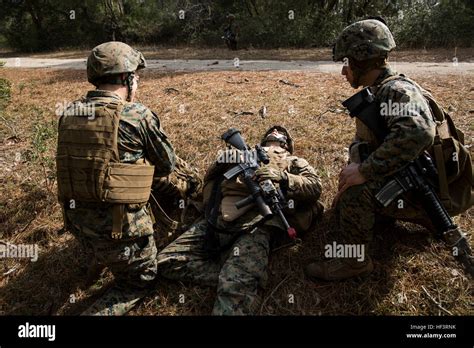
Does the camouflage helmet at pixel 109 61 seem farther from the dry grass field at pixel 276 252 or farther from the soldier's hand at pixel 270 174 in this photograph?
the dry grass field at pixel 276 252

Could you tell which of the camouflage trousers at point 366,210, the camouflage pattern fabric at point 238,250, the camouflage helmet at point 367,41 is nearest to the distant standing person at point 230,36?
the camouflage pattern fabric at point 238,250

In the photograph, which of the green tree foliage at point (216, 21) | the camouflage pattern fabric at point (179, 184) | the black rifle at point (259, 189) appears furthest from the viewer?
the green tree foliage at point (216, 21)

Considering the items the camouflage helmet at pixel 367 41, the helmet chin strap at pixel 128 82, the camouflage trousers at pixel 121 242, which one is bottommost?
the camouflage trousers at pixel 121 242

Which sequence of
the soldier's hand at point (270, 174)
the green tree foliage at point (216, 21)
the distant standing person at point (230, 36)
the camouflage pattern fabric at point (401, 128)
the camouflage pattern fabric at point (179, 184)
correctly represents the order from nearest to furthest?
1. the camouflage pattern fabric at point (401, 128)
2. the soldier's hand at point (270, 174)
3. the camouflage pattern fabric at point (179, 184)
4. the green tree foliage at point (216, 21)
5. the distant standing person at point (230, 36)

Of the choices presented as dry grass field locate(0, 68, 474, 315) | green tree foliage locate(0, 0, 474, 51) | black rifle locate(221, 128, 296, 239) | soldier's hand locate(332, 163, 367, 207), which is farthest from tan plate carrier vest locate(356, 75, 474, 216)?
green tree foliage locate(0, 0, 474, 51)

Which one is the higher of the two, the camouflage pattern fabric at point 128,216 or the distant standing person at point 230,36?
the distant standing person at point 230,36

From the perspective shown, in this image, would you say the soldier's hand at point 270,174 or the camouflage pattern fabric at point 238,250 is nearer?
the camouflage pattern fabric at point 238,250

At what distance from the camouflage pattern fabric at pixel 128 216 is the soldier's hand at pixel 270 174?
2.64 feet

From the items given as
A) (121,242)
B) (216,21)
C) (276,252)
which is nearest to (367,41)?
(276,252)

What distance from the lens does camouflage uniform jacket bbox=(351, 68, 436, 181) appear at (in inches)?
99.4

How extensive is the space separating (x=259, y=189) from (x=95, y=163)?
1.37 metres

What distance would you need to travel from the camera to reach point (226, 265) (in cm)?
320

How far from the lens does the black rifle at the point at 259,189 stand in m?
3.23

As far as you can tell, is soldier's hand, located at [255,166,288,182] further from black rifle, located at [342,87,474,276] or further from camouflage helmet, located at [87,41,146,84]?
camouflage helmet, located at [87,41,146,84]
